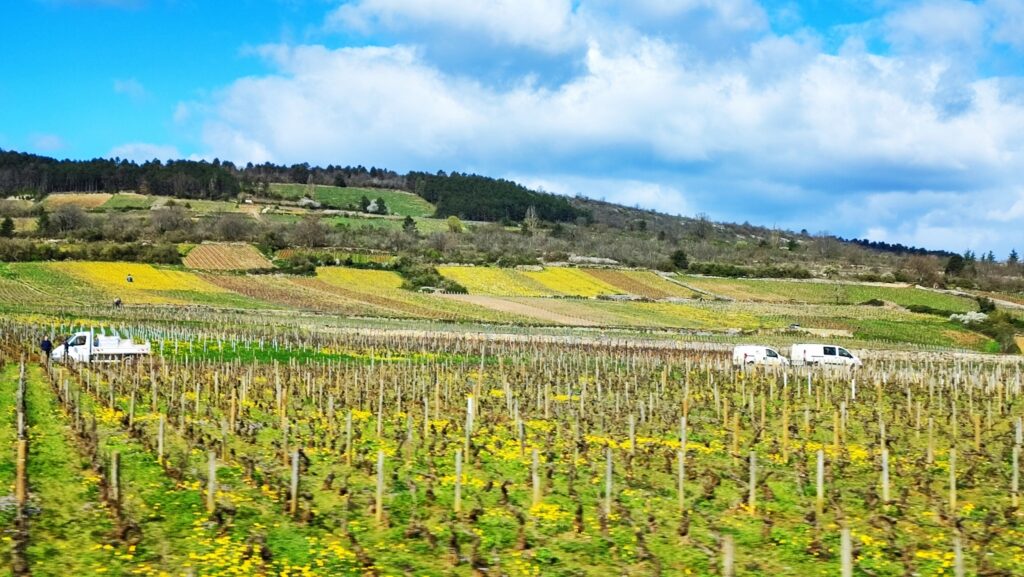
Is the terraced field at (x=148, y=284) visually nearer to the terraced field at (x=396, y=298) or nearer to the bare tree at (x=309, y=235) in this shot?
the terraced field at (x=396, y=298)

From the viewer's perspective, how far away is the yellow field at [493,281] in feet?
320

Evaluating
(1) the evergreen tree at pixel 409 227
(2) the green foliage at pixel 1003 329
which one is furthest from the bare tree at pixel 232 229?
(2) the green foliage at pixel 1003 329

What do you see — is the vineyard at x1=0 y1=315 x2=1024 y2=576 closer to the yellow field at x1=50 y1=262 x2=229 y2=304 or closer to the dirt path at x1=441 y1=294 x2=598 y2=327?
the dirt path at x1=441 y1=294 x2=598 y2=327

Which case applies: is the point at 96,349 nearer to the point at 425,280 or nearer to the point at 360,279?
the point at 360,279

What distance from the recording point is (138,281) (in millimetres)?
81688

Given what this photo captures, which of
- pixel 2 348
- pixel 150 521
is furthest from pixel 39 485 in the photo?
pixel 2 348

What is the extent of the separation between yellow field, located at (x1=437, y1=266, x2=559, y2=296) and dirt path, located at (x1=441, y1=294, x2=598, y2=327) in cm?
489

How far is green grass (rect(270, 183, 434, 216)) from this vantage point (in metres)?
Result: 178

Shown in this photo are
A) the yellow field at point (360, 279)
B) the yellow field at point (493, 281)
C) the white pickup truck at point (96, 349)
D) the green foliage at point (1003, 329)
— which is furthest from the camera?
the yellow field at point (493, 281)

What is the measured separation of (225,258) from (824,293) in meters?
66.8

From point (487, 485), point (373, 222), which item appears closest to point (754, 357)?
point (487, 485)

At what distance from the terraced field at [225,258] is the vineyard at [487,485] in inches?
2673

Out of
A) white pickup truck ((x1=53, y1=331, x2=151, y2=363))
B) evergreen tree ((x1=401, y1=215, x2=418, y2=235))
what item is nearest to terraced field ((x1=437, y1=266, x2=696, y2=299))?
evergreen tree ((x1=401, y1=215, x2=418, y2=235))

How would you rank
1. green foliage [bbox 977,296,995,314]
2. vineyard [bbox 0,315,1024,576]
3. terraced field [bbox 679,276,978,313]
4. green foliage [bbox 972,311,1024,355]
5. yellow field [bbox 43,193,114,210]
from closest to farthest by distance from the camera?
vineyard [bbox 0,315,1024,576]
green foliage [bbox 972,311,1024,355]
green foliage [bbox 977,296,995,314]
terraced field [bbox 679,276,978,313]
yellow field [bbox 43,193,114,210]
